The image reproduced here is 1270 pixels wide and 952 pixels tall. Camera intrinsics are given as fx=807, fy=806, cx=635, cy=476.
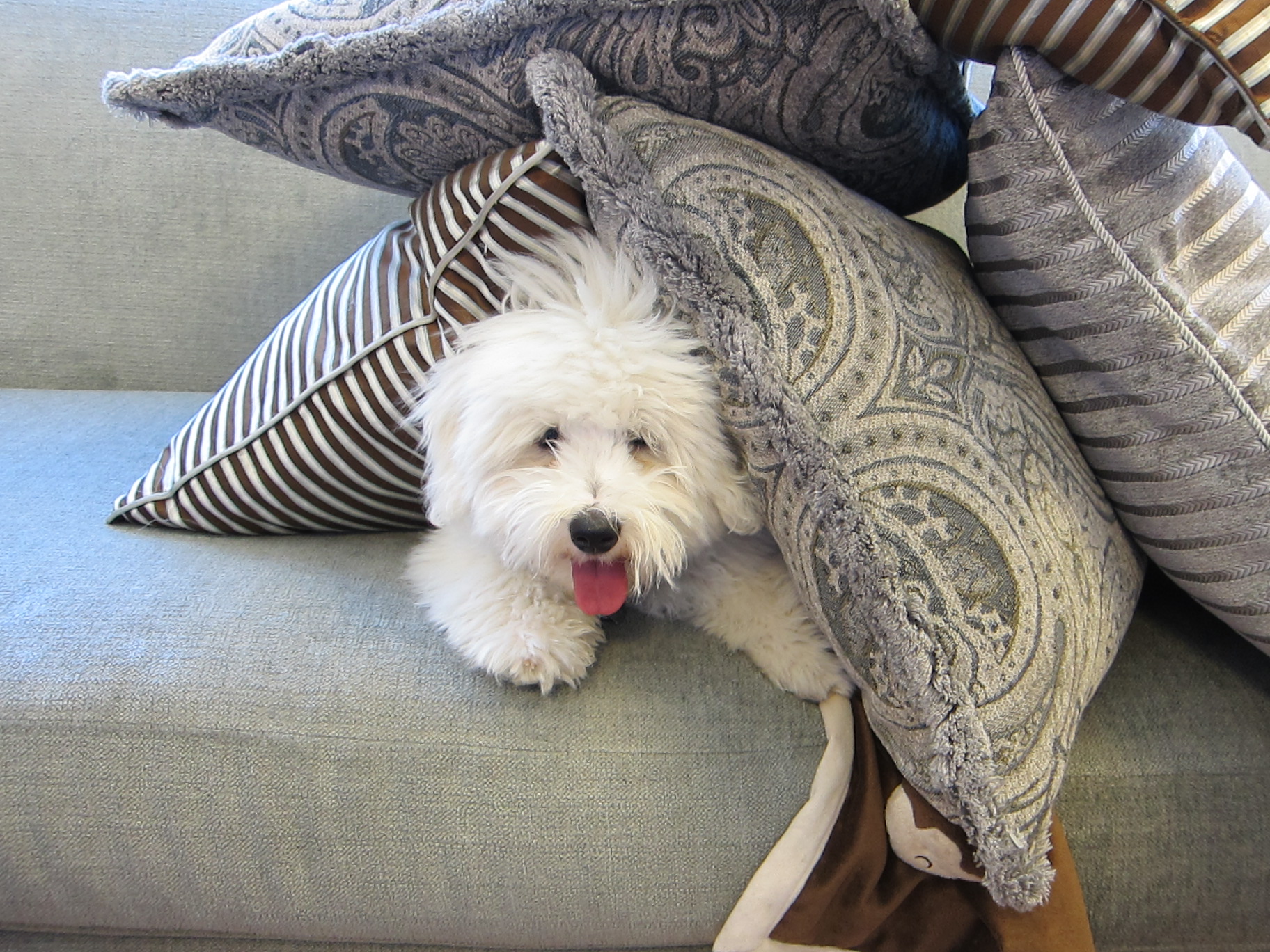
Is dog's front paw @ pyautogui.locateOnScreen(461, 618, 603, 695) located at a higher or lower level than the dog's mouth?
lower

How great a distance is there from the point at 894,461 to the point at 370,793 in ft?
1.80

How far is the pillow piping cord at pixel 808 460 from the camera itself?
0.62 m

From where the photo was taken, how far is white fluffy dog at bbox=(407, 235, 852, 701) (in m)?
0.74

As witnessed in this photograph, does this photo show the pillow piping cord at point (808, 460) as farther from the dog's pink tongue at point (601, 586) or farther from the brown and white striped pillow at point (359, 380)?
the dog's pink tongue at point (601, 586)

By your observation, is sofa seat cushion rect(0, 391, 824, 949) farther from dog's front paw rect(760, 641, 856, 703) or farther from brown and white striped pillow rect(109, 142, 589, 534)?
brown and white striped pillow rect(109, 142, 589, 534)

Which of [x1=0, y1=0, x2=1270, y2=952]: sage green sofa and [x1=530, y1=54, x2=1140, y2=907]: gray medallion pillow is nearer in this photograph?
[x1=530, y1=54, x2=1140, y2=907]: gray medallion pillow

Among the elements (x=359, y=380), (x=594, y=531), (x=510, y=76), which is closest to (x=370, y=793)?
(x=594, y=531)

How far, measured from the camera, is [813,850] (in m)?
0.73

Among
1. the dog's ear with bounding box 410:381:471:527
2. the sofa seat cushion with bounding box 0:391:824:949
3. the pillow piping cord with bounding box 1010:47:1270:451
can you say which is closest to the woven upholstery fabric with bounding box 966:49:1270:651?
the pillow piping cord with bounding box 1010:47:1270:451

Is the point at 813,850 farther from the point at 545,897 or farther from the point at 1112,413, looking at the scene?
the point at 1112,413

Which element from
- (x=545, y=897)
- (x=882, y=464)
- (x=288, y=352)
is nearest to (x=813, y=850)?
(x=545, y=897)

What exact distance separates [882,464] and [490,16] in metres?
0.53

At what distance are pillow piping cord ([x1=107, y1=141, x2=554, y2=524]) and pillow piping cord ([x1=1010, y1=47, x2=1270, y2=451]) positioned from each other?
1.41 ft

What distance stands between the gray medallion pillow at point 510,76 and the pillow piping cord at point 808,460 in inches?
1.9
